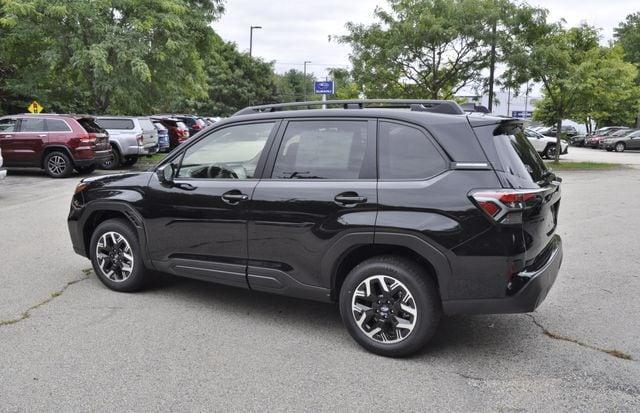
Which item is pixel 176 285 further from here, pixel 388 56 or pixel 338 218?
pixel 388 56

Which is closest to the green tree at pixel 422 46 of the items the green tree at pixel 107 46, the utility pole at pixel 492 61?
the utility pole at pixel 492 61

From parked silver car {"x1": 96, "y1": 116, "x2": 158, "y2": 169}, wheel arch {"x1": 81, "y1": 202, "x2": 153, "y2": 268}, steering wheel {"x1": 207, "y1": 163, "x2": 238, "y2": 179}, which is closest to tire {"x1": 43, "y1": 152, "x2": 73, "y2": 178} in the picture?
parked silver car {"x1": 96, "y1": 116, "x2": 158, "y2": 169}

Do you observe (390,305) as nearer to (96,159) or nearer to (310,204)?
(310,204)

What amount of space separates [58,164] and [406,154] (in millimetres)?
14075

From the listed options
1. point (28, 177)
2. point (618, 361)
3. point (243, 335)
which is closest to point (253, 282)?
point (243, 335)

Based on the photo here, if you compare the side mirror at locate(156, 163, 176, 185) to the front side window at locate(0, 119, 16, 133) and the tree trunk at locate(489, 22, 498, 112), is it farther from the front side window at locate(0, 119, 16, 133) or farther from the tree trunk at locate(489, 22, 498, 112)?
the tree trunk at locate(489, 22, 498, 112)

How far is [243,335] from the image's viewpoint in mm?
4191

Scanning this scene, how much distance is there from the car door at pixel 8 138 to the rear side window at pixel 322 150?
1396 centimetres

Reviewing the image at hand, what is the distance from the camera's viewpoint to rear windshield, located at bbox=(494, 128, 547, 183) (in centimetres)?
361

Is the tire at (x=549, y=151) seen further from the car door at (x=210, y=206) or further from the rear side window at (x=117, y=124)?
the car door at (x=210, y=206)

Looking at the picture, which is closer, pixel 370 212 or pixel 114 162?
pixel 370 212

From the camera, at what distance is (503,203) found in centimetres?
342

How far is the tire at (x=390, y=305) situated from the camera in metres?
3.67

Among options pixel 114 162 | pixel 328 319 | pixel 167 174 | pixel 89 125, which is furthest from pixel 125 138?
pixel 328 319
